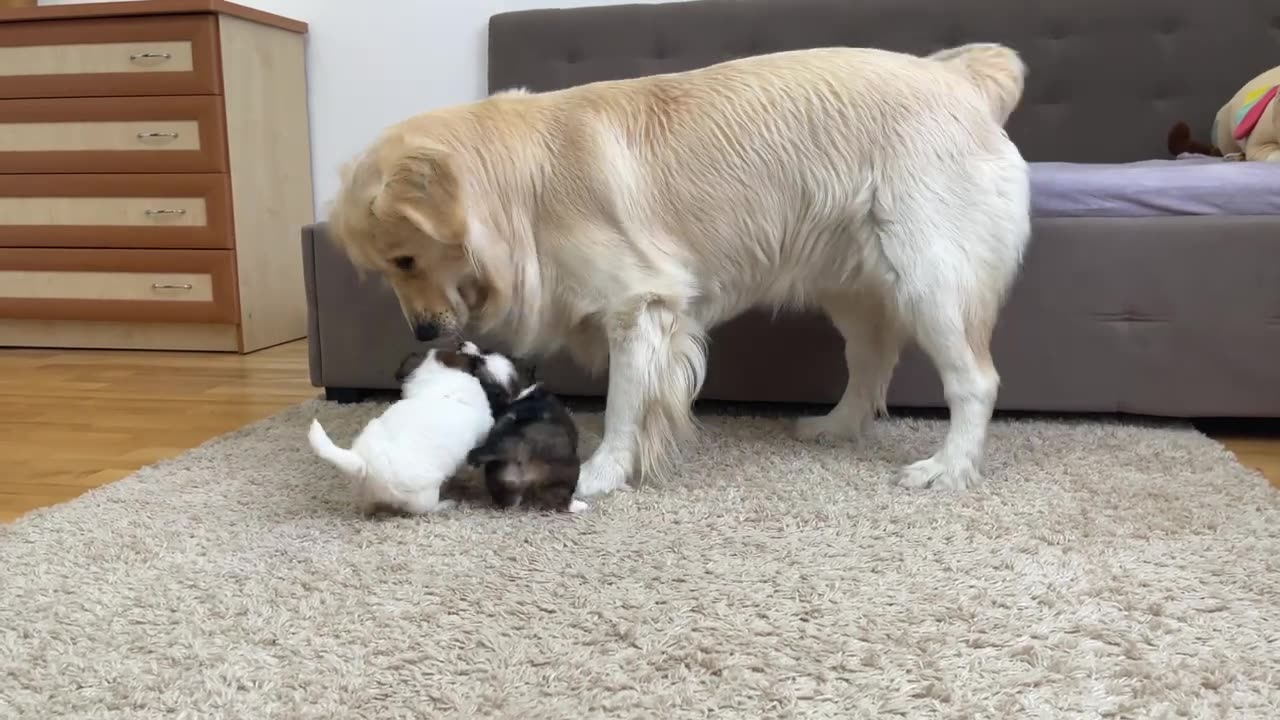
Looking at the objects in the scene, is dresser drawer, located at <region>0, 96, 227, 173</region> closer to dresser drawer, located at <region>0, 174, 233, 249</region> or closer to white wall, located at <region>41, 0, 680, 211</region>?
dresser drawer, located at <region>0, 174, 233, 249</region>

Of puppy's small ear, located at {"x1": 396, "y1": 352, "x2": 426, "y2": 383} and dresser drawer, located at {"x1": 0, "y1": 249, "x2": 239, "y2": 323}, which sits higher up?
puppy's small ear, located at {"x1": 396, "y1": 352, "x2": 426, "y2": 383}

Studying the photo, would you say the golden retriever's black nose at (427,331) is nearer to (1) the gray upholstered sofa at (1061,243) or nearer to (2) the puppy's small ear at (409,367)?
(2) the puppy's small ear at (409,367)

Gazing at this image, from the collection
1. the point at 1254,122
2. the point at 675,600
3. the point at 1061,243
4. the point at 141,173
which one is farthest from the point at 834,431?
the point at 141,173

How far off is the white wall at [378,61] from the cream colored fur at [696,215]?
180cm

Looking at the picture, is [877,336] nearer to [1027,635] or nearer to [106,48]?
[1027,635]

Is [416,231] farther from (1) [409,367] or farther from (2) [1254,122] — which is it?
(2) [1254,122]

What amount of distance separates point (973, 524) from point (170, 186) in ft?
9.32

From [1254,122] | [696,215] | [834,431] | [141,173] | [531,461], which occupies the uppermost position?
[1254,122]

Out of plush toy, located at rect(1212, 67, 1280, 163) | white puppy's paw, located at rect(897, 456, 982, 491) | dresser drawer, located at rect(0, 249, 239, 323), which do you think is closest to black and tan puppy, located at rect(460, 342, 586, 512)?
white puppy's paw, located at rect(897, 456, 982, 491)

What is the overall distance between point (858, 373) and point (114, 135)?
268 centimetres

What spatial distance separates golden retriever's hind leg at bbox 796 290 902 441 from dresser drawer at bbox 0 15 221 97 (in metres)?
2.30

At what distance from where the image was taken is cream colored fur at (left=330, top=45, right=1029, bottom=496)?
163 cm

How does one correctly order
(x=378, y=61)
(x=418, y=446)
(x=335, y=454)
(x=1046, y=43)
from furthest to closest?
(x=378, y=61) < (x=1046, y=43) < (x=418, y=446) < (x=335, y=454)

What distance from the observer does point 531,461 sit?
1.51 metres
